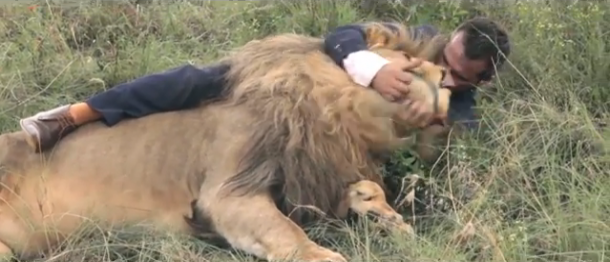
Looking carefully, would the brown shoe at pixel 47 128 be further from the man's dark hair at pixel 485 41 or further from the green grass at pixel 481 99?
the man's dark hair at pixel 485 41

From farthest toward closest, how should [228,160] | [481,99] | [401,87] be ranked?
[481,99] → [228,160] → [401,87]

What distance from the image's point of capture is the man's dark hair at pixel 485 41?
4012 millimetres

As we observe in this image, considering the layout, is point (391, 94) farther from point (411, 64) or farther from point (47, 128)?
point (47, 128)

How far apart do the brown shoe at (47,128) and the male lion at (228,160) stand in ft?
0.11

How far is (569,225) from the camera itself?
3.28 metres

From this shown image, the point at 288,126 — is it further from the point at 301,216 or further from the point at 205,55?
the point at 205,55

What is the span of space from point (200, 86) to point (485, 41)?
105cm

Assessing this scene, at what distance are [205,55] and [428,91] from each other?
6.71ft

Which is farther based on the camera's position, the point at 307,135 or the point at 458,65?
the point at 458,65

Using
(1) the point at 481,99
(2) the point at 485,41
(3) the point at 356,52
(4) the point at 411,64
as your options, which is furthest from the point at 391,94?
(1) the point at 481,99

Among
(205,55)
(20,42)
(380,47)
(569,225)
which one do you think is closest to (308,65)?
(380,47)

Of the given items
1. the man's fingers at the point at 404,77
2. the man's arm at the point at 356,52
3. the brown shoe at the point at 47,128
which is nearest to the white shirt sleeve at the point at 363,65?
the man's arm at the point at 356,52

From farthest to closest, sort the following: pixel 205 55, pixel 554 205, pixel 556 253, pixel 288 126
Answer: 1. pixel 205 55
2. pixel 288 126
3. pixel 554 205
4. pixel 556 253

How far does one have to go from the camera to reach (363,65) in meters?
3.80
